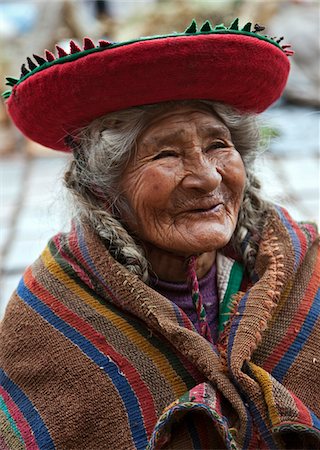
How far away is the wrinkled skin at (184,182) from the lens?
170 cm

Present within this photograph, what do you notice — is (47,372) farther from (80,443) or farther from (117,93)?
(117,93)

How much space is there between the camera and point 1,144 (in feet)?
24.1

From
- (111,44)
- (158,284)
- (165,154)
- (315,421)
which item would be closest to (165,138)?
(165,154)

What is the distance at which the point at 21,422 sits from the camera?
173 centimetres

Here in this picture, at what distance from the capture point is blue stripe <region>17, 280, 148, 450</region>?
1.64m

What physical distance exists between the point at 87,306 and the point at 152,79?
641mm

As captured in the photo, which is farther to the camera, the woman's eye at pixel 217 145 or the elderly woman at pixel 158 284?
the woman's eye at pixel 217 145

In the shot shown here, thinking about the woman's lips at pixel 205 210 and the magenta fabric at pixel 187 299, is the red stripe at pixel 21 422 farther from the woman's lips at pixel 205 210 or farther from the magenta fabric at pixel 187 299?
the woman's lips at pixel 205 210

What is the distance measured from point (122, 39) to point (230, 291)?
701 cm

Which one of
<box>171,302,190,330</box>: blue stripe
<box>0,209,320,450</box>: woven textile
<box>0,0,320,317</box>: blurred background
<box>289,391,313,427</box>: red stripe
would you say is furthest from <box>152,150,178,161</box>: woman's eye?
<box>0,0,320,317</box>: blurred background

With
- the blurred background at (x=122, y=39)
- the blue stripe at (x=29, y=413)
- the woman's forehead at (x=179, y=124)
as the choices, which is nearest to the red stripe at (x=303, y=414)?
the blue stripe at (x=29, y=413)

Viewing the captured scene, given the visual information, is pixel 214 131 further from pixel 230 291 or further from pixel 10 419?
pixel 10 419

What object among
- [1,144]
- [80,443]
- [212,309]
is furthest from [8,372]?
[1,144]

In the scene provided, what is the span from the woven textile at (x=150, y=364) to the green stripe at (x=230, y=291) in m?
0.02
